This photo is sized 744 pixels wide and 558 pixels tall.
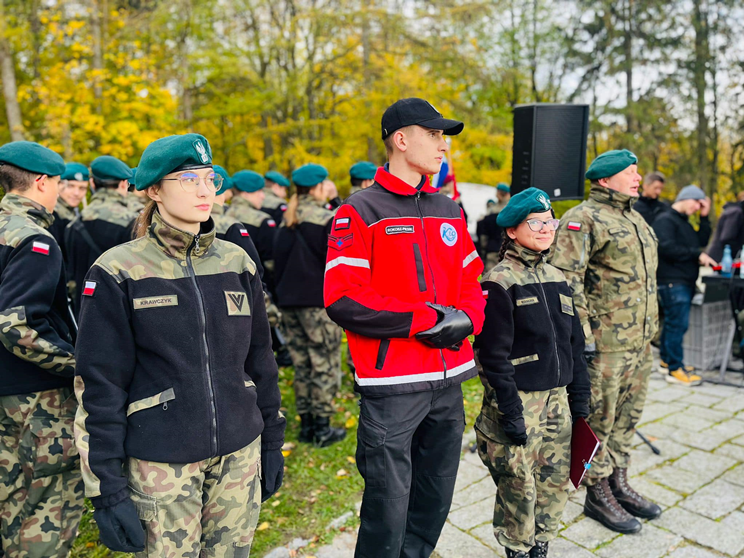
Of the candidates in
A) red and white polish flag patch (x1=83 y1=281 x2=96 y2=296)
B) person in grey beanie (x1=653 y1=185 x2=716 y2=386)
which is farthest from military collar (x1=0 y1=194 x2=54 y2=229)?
person in grey beanie (x1=653 y1=185 x2=716 y2=386)

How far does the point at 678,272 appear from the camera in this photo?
657 centimetres

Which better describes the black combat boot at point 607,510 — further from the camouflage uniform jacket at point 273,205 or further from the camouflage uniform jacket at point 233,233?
the camouflage uniform jacket at point 273,205

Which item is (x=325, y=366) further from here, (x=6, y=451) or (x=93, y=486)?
(x=93, y=486)

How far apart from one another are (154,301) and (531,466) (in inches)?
82.3

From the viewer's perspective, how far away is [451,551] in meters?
3.40

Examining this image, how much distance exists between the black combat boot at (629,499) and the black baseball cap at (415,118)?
264cm

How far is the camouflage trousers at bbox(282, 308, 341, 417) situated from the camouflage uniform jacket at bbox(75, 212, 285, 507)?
2774mm

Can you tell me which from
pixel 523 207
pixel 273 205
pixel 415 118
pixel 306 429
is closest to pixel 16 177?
pixel 415 118

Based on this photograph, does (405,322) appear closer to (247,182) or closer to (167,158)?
(167,158)

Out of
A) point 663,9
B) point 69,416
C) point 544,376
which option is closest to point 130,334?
point 69,416

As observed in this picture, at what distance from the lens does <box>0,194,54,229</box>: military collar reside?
280 centimetres

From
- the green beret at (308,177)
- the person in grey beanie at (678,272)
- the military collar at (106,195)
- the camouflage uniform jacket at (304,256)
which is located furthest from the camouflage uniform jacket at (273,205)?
the person in grey beanie at (678,272)

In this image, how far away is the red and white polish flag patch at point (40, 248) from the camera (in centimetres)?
259

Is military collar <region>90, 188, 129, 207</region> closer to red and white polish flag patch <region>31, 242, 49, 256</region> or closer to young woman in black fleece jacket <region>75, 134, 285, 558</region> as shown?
red and white polish flag patch <region>31, 242, 49, 256</region>
